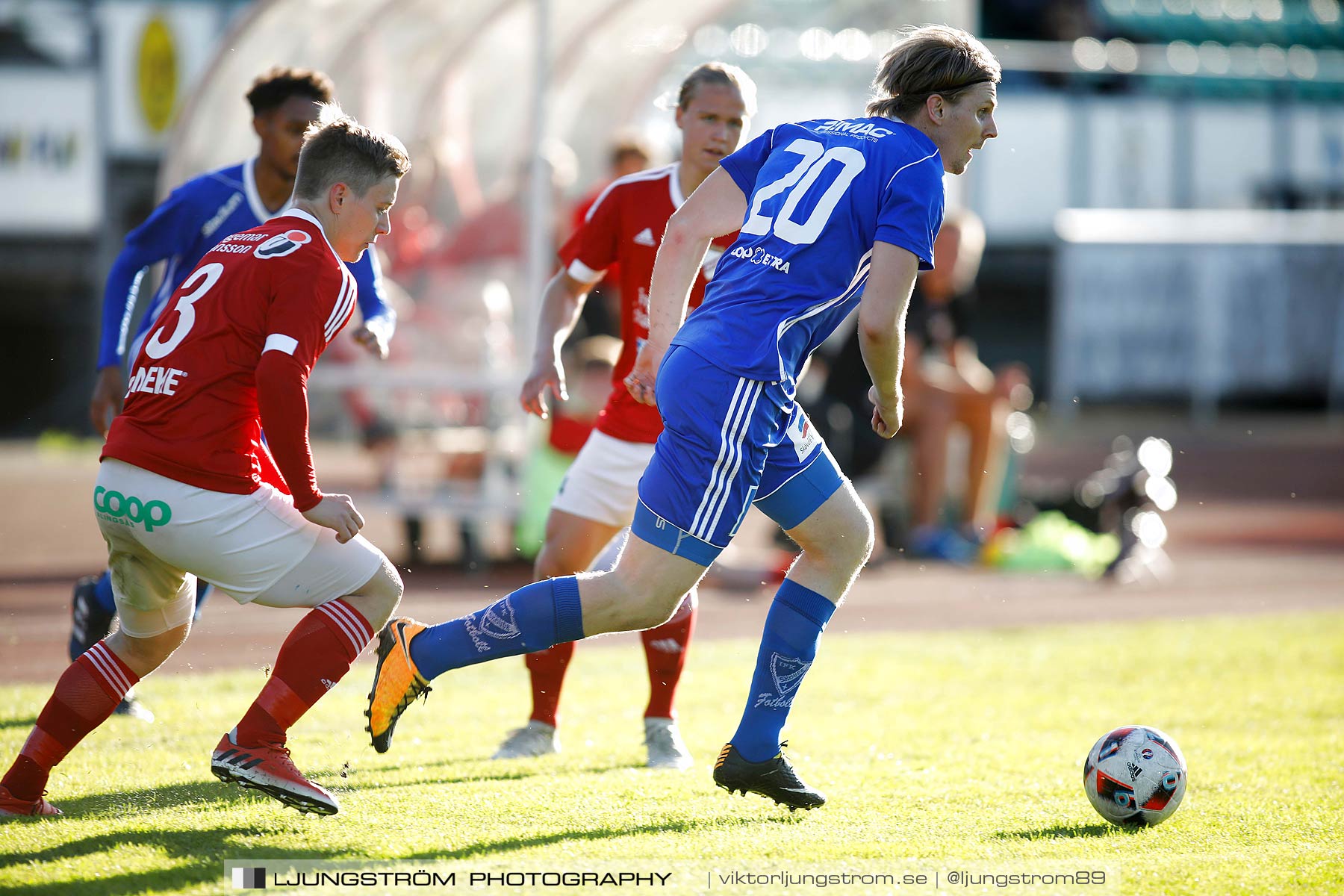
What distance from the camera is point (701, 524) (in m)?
3.76

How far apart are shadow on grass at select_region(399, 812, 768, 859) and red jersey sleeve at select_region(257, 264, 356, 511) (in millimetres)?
917

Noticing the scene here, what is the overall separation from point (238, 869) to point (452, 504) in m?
6.35

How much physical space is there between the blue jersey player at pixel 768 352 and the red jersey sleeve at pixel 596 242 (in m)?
1.03

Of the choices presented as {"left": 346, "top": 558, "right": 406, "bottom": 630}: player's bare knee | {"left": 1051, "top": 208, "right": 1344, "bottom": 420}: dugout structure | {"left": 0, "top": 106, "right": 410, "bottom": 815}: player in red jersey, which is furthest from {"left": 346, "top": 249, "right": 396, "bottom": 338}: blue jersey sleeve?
{"left": 1051, "top": 208, "right": 1344, "bottom": 420}: dugout structure

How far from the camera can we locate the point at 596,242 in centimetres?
500

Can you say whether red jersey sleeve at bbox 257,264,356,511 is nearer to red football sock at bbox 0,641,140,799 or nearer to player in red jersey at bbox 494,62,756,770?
red football sock at bbox 0,641,140,799

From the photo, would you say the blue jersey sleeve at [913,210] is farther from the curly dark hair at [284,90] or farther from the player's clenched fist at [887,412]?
the curly dark hair at [284,90]

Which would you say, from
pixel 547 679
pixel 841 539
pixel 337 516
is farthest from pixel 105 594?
pixel 841 539

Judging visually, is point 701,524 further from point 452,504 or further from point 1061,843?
point 452,504

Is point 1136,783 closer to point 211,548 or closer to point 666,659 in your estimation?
point 666,659

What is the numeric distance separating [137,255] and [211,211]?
0.28 m

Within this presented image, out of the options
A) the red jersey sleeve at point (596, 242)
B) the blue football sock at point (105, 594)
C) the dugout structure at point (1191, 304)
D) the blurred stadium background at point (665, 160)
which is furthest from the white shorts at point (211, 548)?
the dugout structure at point (1191, 304)

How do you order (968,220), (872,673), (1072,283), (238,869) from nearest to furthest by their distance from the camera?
(238,869)
(872,673)
(968,220)
(1072,283)

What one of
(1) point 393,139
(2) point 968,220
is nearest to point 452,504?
(2) point 968,220
